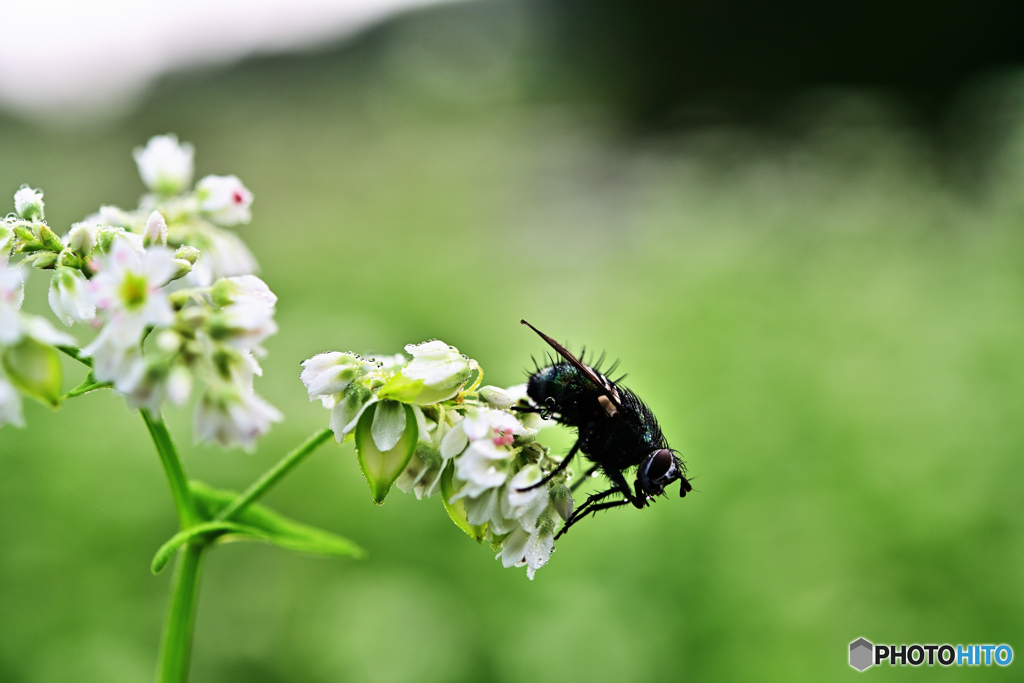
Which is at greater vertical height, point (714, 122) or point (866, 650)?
point (714, 122)

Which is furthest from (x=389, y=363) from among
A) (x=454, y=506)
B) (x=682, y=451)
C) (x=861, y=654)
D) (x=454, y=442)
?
(x=682, y=451)

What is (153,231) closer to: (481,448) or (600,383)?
(481,448)

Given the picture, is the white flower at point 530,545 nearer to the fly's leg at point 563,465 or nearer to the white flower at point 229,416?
the fly's leg at point 563,465

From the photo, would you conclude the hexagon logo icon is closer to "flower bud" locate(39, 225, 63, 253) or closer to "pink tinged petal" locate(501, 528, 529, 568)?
"pink tinged petal" locate(501, 528, 529, 568)

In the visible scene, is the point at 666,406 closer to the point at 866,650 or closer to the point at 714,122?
the point at 866,650

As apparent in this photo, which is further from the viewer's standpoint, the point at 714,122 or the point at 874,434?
the point at 714,122

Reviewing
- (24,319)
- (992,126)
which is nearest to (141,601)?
(24,319)

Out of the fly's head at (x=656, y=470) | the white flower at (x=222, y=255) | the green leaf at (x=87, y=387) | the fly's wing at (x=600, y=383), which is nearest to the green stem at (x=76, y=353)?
the green leaf at (x=87, y=387)

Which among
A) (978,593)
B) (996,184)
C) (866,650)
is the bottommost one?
(866,650)
